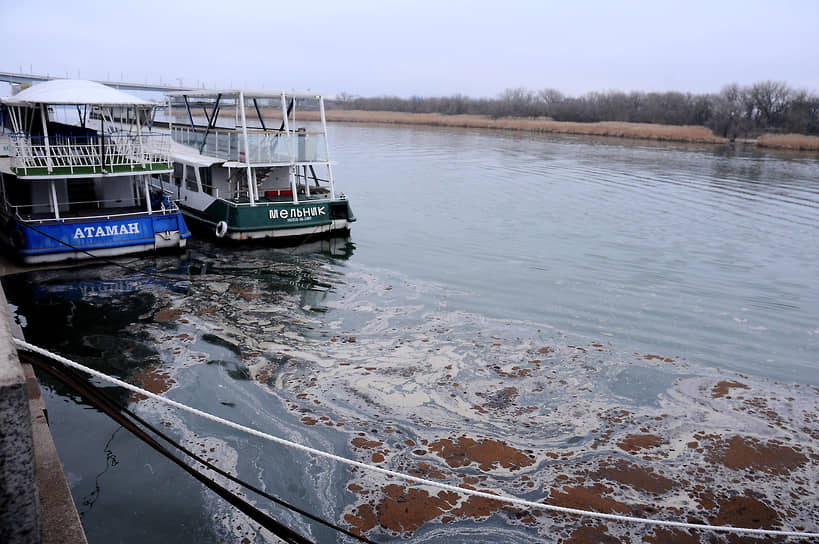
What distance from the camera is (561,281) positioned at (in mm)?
16766

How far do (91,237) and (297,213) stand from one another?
605 cm

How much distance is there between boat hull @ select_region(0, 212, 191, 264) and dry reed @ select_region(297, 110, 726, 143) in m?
66.0

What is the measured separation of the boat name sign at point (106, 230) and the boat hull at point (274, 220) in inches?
112

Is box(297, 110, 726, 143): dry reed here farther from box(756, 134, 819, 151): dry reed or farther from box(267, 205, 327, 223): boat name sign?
box(267, 205, 327, 223): boat name sign

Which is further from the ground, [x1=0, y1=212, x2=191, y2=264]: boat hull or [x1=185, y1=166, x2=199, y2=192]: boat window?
[x1=185, y1=166, x2=199, y2=192]: boat window

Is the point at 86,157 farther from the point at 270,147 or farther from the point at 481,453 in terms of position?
the point at 481,453

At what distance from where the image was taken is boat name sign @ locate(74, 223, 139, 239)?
52.7ft

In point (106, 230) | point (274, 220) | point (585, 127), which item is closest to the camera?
point (106, 230)

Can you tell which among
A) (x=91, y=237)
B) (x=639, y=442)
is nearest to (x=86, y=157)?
(x=91, y=237)

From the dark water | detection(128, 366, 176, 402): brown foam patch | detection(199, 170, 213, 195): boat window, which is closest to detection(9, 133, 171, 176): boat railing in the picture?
detection(199, 170, 213, 195): boat window

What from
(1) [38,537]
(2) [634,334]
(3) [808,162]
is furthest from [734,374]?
(3) [808,162]

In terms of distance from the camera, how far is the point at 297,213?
19688 mm

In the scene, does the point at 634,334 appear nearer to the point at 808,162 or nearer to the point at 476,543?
the point at 476,543

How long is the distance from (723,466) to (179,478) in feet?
22.8
